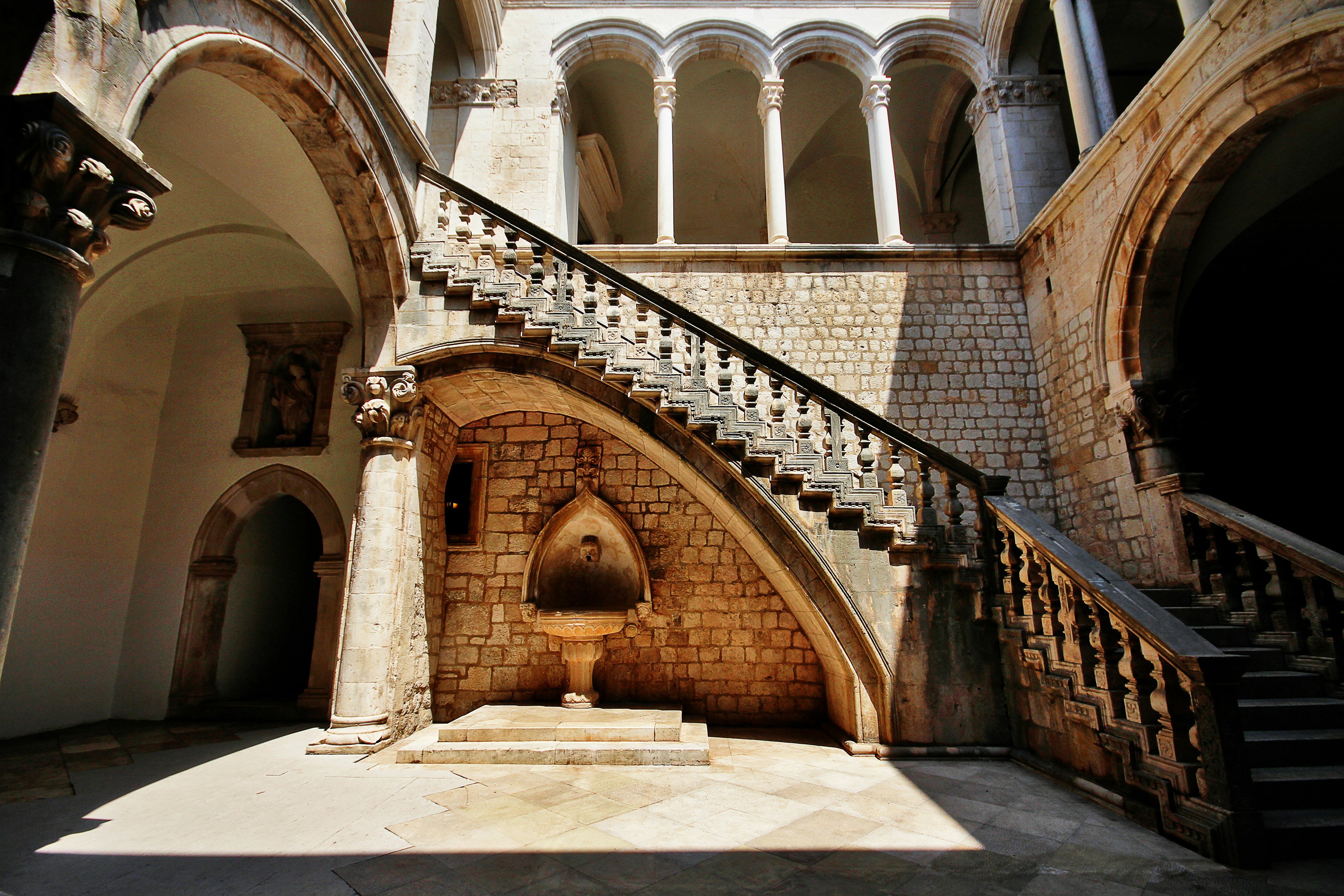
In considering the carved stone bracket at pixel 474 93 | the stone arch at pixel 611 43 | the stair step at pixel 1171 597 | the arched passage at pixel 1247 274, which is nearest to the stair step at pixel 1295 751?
the stair step at pixel 1171 597

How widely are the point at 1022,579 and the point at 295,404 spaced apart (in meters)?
7.28

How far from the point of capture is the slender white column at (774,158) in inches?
320

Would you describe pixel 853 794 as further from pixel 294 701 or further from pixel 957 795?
pixel 294 701

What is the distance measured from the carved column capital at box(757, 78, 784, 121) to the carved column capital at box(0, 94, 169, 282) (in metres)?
7.84

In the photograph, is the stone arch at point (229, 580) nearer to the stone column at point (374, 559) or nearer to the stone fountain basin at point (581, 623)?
the stone column at point (374, 559)

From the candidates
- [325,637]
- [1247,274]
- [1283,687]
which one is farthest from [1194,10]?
[325,637]

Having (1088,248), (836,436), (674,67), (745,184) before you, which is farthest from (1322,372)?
(745,184)

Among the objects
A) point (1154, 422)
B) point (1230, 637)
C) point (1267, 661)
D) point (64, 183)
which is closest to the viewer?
point (64, 183)

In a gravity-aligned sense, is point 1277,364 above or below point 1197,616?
above

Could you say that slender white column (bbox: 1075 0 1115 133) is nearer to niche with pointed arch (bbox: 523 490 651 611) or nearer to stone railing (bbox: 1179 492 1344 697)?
stone railing (bbox: 1179 492 1344 697)

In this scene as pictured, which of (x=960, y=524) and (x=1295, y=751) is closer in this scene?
(x=1295, y=751)

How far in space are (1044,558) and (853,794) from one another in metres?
1.97

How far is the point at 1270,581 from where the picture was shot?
435cm

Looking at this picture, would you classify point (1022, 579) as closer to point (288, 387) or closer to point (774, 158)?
point (774, 158)
